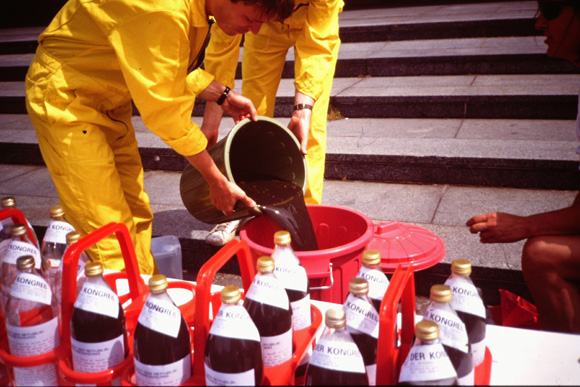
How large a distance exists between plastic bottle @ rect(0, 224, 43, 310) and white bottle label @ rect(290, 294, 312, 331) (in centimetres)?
71

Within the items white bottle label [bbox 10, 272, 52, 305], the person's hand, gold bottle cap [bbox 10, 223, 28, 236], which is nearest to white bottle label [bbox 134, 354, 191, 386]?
white bottle label [bbox 10, 272, 52, 305]

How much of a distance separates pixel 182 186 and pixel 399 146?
70.5 inches

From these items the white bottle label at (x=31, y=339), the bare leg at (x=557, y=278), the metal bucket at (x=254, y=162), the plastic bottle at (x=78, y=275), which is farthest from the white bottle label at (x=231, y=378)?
the bare leg at (x=557, y=278)

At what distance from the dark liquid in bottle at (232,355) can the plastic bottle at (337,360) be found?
4.8 inches

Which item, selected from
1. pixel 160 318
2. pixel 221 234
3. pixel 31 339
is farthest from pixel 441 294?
pixel 221 234

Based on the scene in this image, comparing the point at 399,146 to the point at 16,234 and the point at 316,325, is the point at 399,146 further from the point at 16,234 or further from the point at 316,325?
the point at 16,234

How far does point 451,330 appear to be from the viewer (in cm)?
96

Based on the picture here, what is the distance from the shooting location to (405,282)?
1030 millimetres

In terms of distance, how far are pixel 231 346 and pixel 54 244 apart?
77 cm

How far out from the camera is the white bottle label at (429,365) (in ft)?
2.81

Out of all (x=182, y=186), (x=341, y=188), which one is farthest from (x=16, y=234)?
(x=341, y=188)

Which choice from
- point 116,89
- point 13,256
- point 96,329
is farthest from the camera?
point 116,89

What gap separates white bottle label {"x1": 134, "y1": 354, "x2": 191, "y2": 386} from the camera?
1.00 meters

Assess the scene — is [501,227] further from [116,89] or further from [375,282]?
[116,89]
